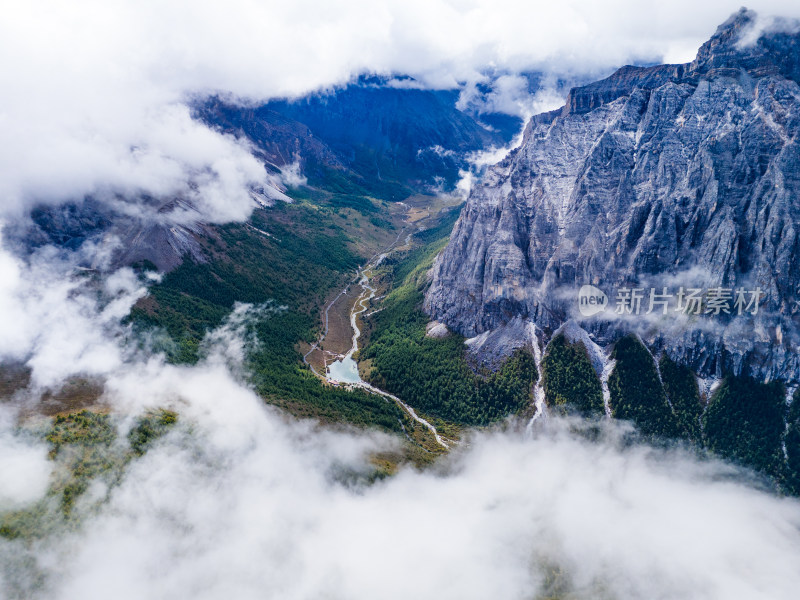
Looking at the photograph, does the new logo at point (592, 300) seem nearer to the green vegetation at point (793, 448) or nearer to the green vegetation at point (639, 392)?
the green vegetation at point (639, 392)

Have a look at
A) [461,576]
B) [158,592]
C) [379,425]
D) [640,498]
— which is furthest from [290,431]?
→ [640,498]

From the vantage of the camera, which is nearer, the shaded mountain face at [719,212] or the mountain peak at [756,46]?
the shaded mountain face at [719,212]

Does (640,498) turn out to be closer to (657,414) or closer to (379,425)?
(657,414)

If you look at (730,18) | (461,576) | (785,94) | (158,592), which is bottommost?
(461,576)

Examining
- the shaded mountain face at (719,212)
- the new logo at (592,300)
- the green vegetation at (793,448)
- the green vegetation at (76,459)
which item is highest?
the shaded mountain face at (719,212)

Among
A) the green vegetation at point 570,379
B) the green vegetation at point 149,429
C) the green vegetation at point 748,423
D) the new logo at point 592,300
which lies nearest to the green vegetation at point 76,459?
the green vegetation at point 149,429

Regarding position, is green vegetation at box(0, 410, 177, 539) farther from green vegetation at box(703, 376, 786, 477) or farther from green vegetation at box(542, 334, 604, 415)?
green vegetation at box(703, 376, 786, 477)
